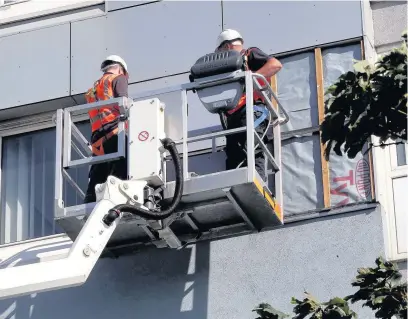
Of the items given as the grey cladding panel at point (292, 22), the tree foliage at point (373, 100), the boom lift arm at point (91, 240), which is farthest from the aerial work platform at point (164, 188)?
the tree foliage at point (373, 100)

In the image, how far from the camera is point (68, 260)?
11.2 meters

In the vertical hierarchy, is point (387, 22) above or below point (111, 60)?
above

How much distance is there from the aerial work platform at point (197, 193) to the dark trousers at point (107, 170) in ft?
1.07

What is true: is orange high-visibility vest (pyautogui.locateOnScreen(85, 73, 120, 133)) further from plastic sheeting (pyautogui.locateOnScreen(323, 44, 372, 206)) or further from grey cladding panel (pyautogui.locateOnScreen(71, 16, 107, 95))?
plastic sheeting (pyautogui.locateOnScreen(323, 44, 372, 206))

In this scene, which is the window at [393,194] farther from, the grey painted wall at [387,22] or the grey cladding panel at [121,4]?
the grey cladding panel at [121,4]

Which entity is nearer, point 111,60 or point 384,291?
point 384,291

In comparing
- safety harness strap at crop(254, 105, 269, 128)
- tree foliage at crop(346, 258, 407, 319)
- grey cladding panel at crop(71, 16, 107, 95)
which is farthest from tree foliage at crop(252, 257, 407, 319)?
grey cladding panel at crop(71, 16, 107, 95)

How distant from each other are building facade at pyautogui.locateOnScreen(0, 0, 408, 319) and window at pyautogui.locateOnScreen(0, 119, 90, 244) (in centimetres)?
1

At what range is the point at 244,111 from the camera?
12531mm

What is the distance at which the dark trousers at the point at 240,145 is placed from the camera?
41.2 feet

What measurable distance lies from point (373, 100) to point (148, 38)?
5.57 m

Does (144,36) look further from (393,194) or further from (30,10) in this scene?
(393,194)

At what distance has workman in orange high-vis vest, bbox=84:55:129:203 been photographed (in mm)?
12891

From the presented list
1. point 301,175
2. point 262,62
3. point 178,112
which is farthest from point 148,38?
point 301,175
